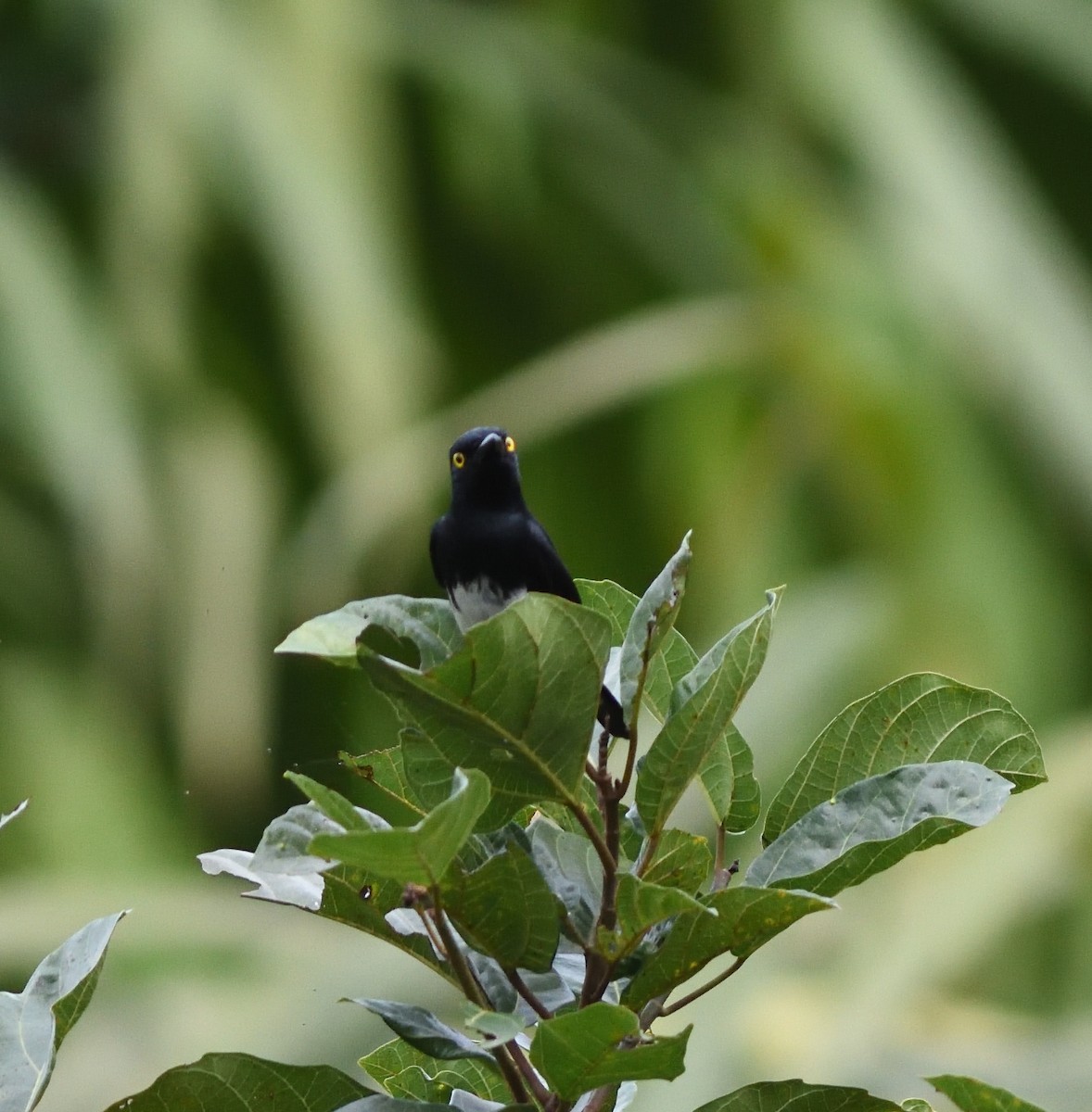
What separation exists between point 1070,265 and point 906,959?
3.83 m

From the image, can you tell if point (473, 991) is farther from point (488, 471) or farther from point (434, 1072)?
point (488, 471)

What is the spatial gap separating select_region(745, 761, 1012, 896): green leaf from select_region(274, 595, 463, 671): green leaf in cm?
25

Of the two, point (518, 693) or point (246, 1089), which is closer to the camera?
point (518, 693)

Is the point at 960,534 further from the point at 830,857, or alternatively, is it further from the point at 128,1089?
the point at 830,857

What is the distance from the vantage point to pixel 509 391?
5141mm

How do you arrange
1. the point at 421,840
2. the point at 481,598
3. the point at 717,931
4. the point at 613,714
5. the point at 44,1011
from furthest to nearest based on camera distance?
1. the point at 481,598
2. the point at 613,714
3. the point at 44,1011
4. the point at 717,931
5. the point at 421,840

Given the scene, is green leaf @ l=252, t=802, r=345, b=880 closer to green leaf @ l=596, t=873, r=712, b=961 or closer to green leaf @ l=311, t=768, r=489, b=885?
green leaf @ l=311, t=768, r=489, b=885

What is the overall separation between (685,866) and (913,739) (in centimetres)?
19

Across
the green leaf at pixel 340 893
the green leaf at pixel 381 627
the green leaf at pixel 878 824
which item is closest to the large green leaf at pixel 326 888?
the green leaf at pixel 340 893

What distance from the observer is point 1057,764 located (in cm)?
363

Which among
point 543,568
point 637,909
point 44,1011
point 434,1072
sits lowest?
point 434,1072

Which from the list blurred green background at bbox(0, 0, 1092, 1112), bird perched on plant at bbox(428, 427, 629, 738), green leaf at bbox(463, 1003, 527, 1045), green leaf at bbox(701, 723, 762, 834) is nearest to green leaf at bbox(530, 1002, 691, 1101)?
green leaf at bbox(463, 1003, 527, 1045)

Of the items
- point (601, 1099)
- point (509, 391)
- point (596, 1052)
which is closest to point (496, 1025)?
point (596, 1052)

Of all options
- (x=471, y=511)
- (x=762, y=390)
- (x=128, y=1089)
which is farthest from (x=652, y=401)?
(x=471, y=511)
